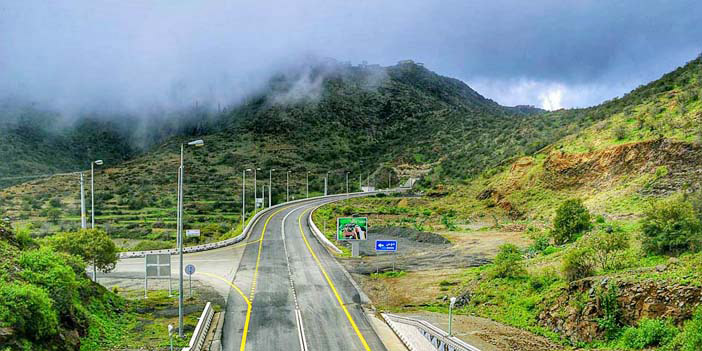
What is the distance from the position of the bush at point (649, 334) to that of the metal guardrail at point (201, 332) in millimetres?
16620

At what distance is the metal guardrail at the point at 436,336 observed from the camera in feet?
58.7

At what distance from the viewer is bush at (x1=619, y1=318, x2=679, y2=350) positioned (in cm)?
1755

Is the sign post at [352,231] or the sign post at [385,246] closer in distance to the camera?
the sign post at [385,246]

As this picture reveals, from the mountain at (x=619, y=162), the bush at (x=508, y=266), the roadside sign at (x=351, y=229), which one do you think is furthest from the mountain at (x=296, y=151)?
the bush at (x=508, y=266)

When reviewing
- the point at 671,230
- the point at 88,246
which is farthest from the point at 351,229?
the point at 671,230

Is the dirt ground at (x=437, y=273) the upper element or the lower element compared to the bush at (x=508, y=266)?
lower

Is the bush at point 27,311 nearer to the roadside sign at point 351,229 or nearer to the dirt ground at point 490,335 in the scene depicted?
the dirt ground at point 490,335

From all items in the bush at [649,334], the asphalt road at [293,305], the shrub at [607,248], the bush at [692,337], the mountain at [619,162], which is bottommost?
the asphalt road at [293,305]

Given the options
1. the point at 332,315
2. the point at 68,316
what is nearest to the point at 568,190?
the point at 332,315

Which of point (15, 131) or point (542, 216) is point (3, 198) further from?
point (542, 216)

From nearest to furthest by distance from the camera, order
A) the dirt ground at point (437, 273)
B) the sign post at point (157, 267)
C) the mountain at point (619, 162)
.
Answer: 1. the dirt ground at point (437, 273)
2. the sign post at point (157, 267)
3. the mountain at point (619, 162)

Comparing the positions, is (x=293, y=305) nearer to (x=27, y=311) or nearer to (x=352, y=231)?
(x=27, y=311)

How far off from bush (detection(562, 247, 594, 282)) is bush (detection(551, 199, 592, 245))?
1216 centimetres

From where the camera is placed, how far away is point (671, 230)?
24.3 metres
